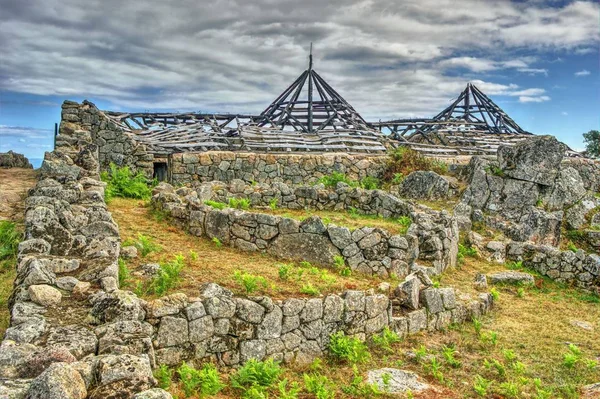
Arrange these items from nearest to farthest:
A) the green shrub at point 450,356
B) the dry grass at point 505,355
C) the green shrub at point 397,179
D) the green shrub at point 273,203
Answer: the dry grass at point 505,355, the green shrub at point 450,356, the green shrub at point 273,203, the green shrub at point 397,179

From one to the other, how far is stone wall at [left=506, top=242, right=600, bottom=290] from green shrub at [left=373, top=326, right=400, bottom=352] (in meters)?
8.11

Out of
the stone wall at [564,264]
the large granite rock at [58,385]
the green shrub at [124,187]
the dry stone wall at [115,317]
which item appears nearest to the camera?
the large granite rock at [58,385]

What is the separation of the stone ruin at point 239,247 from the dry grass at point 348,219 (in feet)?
1.64

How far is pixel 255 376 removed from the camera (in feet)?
24.1

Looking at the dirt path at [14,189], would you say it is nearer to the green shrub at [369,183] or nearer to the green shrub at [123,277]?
the green shrub at [123,277]

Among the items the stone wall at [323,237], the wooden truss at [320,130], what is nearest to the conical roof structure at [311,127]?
the wooden truss at [320,130]

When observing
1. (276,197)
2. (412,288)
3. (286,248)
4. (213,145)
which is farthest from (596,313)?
(213,145)

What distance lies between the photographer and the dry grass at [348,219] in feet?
45.9

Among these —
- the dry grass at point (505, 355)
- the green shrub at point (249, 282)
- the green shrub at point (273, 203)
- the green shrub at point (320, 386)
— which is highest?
the green shrub at point (273, 203)

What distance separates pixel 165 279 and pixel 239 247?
4.59 m

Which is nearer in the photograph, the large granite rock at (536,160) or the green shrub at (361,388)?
the green shrub at (361,388)

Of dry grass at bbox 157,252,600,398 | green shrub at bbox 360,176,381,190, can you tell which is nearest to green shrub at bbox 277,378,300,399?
dry grass at bbox 157,252,600,398

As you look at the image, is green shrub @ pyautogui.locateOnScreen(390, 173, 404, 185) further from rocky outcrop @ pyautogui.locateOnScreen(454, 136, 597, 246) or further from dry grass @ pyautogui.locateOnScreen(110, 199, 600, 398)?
dry grass @ pyautogui.locateOnScreen(110, 199, 600, 398)

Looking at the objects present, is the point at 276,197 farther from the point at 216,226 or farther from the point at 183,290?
the point at 183,290
